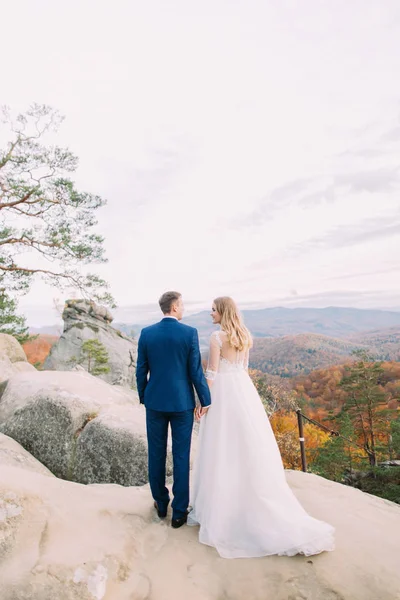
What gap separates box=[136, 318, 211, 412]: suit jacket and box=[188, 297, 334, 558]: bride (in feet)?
0.80

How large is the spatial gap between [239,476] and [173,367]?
150 centimetres

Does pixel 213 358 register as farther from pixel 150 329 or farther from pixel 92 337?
pixel 92 337

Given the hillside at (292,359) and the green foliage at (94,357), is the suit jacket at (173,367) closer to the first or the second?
the green foliage at (94,357)

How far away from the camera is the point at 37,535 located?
11.5 feet

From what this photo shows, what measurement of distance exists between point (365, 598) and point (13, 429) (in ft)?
23.5

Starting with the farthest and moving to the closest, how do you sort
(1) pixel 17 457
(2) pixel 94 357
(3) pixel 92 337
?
(3) pixel 92 337
(2) pixel 94 357
(1) pixel 17 457

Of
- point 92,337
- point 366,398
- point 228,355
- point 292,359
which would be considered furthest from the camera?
point 292,359

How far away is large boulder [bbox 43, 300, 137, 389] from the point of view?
995 inches

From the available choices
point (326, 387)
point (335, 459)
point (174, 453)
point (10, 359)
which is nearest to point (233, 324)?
point (174, 453)

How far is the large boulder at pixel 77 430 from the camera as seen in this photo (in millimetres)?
6734

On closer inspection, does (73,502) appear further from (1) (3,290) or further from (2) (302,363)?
(2) (302,363)

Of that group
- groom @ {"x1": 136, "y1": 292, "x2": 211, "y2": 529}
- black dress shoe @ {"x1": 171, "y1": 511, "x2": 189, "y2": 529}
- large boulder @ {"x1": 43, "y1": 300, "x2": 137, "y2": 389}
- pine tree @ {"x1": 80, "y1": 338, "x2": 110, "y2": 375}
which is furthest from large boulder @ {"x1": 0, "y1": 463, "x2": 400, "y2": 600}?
pine tree @ {"x1": 80, "y1": 338, "x2": 110, "y2": 375}

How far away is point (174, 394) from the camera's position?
4.08 m

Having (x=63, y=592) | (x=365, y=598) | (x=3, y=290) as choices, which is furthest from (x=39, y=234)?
(x=365, y=598)
